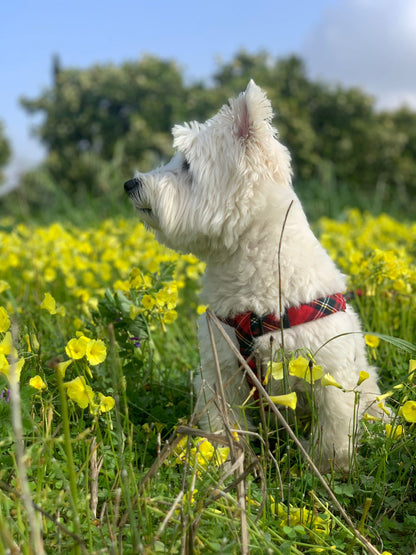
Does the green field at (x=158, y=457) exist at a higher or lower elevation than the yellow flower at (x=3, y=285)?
lower

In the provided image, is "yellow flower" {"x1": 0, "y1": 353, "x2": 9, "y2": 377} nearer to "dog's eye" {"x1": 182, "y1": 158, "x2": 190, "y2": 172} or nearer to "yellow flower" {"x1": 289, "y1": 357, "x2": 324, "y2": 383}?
"yellow flower" {"x1": 289, "y1": 357, "x2": 324, "y2": 383}

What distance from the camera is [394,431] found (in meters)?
1.94

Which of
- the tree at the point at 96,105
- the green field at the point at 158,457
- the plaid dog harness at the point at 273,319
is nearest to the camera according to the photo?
the green field at the point at 158,457

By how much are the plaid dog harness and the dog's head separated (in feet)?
1.08

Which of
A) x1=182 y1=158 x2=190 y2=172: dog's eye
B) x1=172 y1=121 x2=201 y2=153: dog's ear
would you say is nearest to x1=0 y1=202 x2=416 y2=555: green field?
x1=182 y1=158 x2=190 y2=172: dog's eye

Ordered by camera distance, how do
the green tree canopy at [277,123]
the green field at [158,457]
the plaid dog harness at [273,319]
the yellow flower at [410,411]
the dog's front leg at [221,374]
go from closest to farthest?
the green field at [158,457] → the yellow flower at [410,411] → the plaid dog harness at [273,319] → the dog's front leg at [221,374] → the green tree canopy at [277,123]

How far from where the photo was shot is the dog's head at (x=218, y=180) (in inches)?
86.7

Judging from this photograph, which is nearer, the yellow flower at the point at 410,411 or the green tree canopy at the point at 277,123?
the yellow flower at the point at 410,411

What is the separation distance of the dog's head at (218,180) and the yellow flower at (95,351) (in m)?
0.70

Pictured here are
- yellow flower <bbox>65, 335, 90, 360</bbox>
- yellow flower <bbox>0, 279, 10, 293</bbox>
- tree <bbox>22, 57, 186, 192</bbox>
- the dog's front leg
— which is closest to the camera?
yellow flower <bbox>65, 335, 90, 360</bbox>

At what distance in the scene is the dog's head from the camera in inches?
86.7

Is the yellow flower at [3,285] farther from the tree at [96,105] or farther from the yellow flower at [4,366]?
the tree at [96,105]

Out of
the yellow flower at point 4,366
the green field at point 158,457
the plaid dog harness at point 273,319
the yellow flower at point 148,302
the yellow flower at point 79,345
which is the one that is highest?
the yellow flower at point 148,302

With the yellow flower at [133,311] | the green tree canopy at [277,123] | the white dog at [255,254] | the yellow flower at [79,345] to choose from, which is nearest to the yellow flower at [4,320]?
the yellow flower at [79,345]
